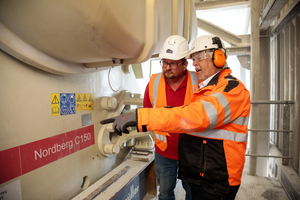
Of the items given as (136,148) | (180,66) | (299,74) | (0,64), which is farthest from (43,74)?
(299,74)

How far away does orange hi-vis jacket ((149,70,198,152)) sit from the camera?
5.24ft

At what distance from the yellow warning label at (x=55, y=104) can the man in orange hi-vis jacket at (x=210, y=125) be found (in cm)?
53

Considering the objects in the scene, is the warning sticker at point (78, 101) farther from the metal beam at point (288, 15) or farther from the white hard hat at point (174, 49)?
the metal beam at point (288, 15)

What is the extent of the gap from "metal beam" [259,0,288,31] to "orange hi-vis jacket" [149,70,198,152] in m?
1.79

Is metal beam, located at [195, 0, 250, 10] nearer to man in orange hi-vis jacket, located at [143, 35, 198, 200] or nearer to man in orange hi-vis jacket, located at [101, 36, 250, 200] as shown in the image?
man in orange hi-vis jacket, located at [143, 35, 198, 200]

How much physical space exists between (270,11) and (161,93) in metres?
2.31

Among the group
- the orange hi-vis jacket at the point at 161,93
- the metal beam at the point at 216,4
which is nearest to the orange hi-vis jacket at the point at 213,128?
the orange hi-vis jacket at the point at 161,93

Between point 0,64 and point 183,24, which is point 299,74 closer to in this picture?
point 183,24

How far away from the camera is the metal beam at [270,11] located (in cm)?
237

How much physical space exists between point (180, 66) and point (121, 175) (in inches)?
48.7

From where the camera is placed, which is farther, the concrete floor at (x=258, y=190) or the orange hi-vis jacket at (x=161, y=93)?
the concrete floor at (x=258, y=190)

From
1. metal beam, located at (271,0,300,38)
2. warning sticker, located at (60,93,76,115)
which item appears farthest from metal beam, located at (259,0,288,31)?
warning sticker, located at (60,93,76,115)

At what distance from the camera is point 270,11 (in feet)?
8.70

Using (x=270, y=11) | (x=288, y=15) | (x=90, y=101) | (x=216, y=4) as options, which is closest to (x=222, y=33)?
(x=216, y=4)
